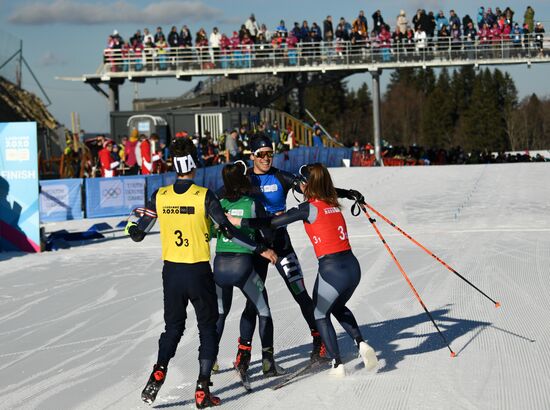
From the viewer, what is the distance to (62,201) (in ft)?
71.5

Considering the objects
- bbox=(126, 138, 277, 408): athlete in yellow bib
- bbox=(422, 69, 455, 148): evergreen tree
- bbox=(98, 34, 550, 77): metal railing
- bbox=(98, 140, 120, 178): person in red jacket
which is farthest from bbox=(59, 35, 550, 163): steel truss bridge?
bbox=(422, 69, 455, 148): evergreen tree

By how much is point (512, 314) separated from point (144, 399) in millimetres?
4435

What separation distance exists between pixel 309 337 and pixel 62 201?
46.6 feet

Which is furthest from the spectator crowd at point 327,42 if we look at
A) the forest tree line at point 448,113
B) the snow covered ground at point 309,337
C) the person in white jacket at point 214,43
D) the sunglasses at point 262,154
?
the forest tree line at point 448,113

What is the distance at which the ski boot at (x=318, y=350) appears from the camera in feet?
24.9

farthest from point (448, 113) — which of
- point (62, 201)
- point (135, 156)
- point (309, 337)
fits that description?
point (309, 337)

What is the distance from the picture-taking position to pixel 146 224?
22.0ft

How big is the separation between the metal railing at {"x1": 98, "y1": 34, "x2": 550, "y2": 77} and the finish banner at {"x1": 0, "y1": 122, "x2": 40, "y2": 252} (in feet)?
82.9

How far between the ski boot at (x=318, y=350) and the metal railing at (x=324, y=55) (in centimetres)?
3509

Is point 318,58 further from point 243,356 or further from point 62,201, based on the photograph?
point 243,356

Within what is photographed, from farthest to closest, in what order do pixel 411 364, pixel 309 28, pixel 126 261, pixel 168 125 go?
1. pixel 309 28
2. pixel 168 125
3. pixel 126 261
4. pixel 411 364

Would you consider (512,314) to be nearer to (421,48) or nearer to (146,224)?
(146,224)

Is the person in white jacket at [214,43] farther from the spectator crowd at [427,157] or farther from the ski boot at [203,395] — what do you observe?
the ski boot at [203,395]

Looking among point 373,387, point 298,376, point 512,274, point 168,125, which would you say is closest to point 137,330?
point 298,376
